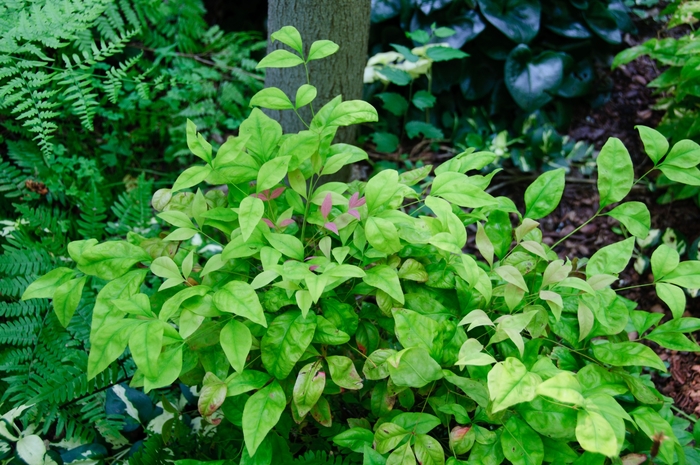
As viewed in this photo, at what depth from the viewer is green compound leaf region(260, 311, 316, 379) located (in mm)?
1259

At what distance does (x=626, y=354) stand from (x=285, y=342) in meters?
0.84

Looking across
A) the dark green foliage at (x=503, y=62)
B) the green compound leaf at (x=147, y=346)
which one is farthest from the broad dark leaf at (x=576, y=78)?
the green compound leaf at (x=147, y=346)

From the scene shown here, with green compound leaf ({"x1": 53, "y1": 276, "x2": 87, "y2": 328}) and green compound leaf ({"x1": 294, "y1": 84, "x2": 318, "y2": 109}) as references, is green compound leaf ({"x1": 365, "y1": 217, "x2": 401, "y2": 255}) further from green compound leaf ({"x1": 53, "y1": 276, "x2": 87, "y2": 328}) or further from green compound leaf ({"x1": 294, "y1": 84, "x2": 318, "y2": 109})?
green compound leaf ({"x1": 53, "y1": 276, "x2": 87, "y2": 328})

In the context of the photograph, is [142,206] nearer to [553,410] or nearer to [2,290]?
[2,290]

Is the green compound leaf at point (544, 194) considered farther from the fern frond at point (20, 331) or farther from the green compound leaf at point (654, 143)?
the fern frond at point (20, 331)

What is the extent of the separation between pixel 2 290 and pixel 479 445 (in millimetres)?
1637

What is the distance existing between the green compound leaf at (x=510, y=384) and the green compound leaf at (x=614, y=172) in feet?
1.85

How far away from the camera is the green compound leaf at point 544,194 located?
151 centimetres

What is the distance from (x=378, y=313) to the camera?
4.91ft

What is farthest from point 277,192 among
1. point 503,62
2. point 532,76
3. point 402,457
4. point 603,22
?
point 603,22

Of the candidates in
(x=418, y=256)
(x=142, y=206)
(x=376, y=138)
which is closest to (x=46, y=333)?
(x=142, y=206)

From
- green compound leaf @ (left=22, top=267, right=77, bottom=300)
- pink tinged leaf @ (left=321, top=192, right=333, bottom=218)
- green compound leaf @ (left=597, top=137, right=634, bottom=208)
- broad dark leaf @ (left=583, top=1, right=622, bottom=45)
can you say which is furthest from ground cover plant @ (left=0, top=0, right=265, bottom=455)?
broad dark leaf @ (left=583, top=1, right=622, bottom=45)

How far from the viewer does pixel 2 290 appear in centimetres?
187

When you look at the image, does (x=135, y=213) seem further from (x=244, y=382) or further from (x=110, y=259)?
(x=244, y=382)
